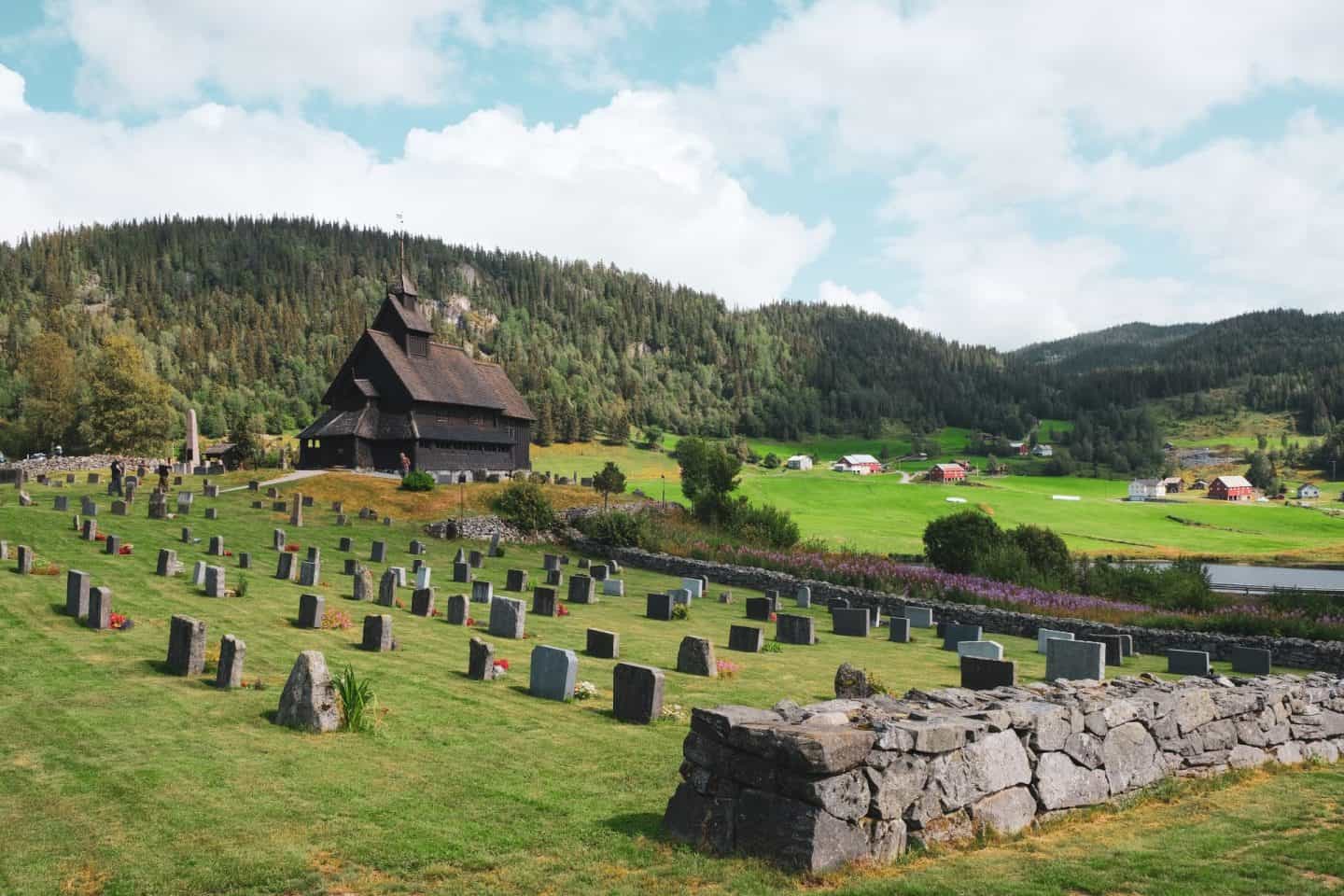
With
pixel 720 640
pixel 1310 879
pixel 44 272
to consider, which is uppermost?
pixel 44 272

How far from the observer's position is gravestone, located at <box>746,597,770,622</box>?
101ft

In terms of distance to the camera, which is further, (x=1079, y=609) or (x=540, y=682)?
(x=1079, y=609)

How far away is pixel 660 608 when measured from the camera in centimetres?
2923

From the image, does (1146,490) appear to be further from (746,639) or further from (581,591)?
(746,639)

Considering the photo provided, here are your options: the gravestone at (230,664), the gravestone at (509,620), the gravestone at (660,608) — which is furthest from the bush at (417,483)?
the gravestone at (230,664)

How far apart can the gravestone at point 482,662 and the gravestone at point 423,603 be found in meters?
7.84

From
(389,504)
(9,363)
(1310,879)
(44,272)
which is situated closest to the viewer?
(1310,879)

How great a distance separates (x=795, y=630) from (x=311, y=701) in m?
16.7

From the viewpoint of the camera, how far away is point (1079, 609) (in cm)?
3369

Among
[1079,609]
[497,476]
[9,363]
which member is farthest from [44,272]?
[1079,609]

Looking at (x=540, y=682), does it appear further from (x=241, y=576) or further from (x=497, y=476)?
(x=497, y=476)

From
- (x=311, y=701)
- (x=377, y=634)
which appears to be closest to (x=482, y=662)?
(x=377, y=634)

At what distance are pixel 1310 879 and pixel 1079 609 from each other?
2806 cm

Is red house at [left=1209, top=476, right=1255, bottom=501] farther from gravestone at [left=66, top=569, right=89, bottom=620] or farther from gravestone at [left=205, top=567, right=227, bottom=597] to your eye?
gravestone at [left=66, top=569, right=89, bottom=620]
